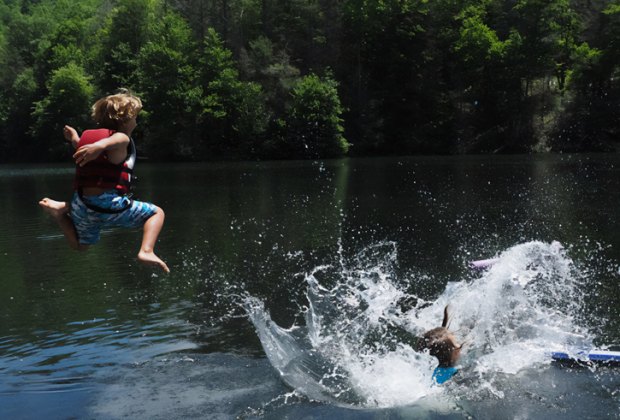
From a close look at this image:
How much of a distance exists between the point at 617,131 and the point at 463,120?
1372cm

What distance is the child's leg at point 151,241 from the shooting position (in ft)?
22.9

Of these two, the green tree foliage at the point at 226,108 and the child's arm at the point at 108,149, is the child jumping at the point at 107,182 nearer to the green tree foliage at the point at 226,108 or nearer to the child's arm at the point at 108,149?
the child's arm at the point at 108,149

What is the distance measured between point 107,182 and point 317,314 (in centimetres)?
573

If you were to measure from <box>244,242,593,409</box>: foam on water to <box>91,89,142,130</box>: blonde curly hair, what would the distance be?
4.19 m

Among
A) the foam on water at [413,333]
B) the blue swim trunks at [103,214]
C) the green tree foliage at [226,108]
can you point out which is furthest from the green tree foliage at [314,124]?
the blue swim trunks at [103,214]

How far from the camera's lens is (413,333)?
11.2 m

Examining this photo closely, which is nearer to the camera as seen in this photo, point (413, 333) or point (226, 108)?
point (413, 333)

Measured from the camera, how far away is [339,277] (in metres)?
15.0

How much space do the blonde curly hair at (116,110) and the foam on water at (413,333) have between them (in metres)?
4.19

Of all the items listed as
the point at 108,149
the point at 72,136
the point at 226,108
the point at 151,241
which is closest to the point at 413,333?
the point at 151,241

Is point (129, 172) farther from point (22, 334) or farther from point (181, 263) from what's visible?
point (181, 263)

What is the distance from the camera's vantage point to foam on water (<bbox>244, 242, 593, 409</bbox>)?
906 centimetres

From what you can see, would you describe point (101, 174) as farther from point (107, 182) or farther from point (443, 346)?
point (443, 346)

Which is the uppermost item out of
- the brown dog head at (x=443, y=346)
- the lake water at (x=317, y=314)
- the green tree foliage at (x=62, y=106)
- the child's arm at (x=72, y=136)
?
the green tree foliage at (x=62, y=106)
